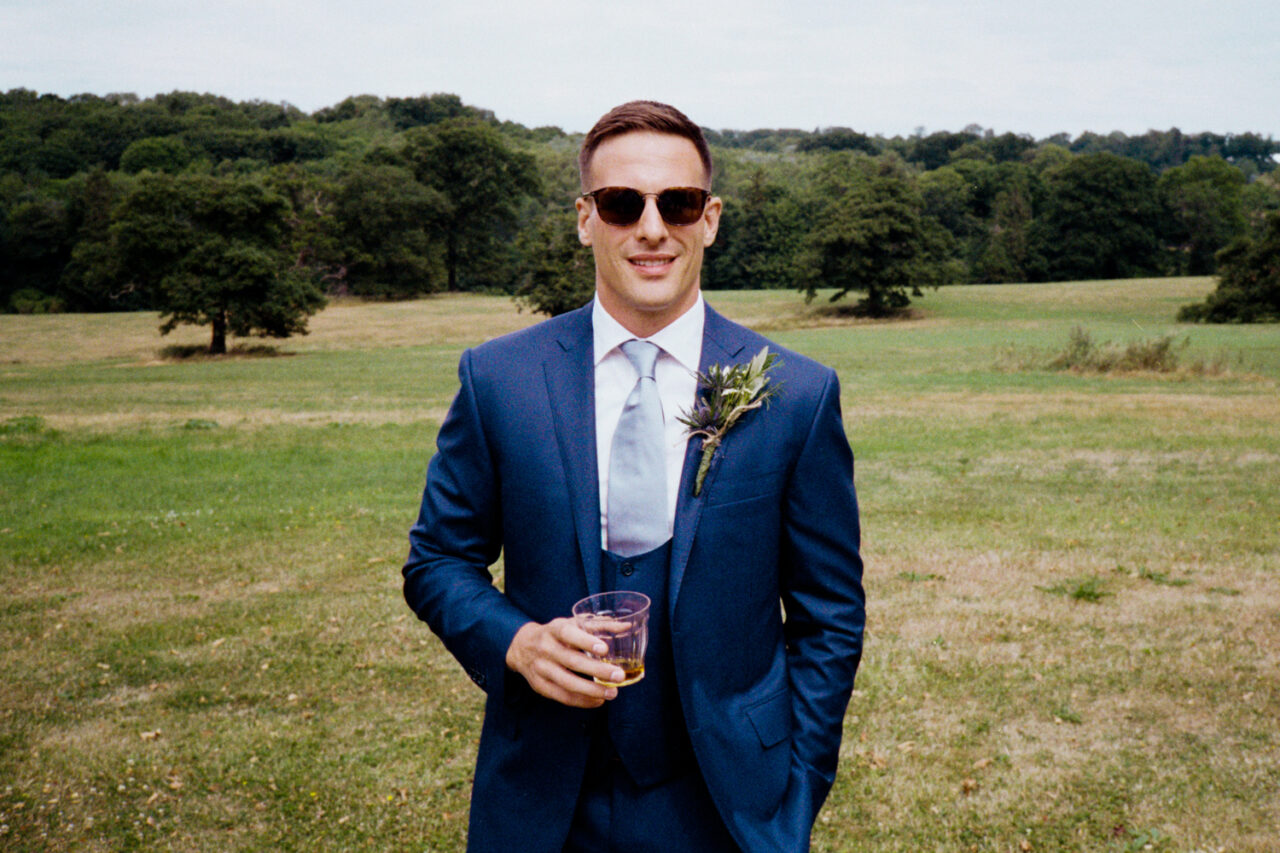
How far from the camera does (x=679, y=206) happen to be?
96.9 inches

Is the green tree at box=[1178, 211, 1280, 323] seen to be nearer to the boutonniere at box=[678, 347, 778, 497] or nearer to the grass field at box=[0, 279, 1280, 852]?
the grass field at box=[0, 279, 1280, 852]

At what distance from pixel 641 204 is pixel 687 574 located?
3.01ft

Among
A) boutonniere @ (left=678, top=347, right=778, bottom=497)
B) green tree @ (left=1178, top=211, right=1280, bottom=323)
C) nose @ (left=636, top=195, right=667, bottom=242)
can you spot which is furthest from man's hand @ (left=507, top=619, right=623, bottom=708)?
green tree @ (left=1178, top=211, right=1280, bottom=323)

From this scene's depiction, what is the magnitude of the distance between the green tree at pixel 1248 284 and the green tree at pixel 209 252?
4740 cm

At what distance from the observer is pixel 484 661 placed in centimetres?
229

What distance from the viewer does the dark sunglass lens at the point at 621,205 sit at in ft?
8.00

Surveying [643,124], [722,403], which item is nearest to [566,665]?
[722,403]

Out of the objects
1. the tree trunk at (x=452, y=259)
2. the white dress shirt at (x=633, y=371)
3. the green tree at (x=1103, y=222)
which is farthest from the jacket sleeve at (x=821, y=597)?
the green tree at (x=1103, y=222)

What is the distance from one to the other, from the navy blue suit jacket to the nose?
309 millimetres

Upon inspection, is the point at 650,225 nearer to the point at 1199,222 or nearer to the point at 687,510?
the point at 687,510

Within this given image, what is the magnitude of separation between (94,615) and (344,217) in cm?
7279

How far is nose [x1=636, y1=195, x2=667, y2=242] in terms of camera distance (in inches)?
94.6

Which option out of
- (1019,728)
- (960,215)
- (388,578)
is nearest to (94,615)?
(388,578)

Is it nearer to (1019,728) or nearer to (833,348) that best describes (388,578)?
(1019,728)
